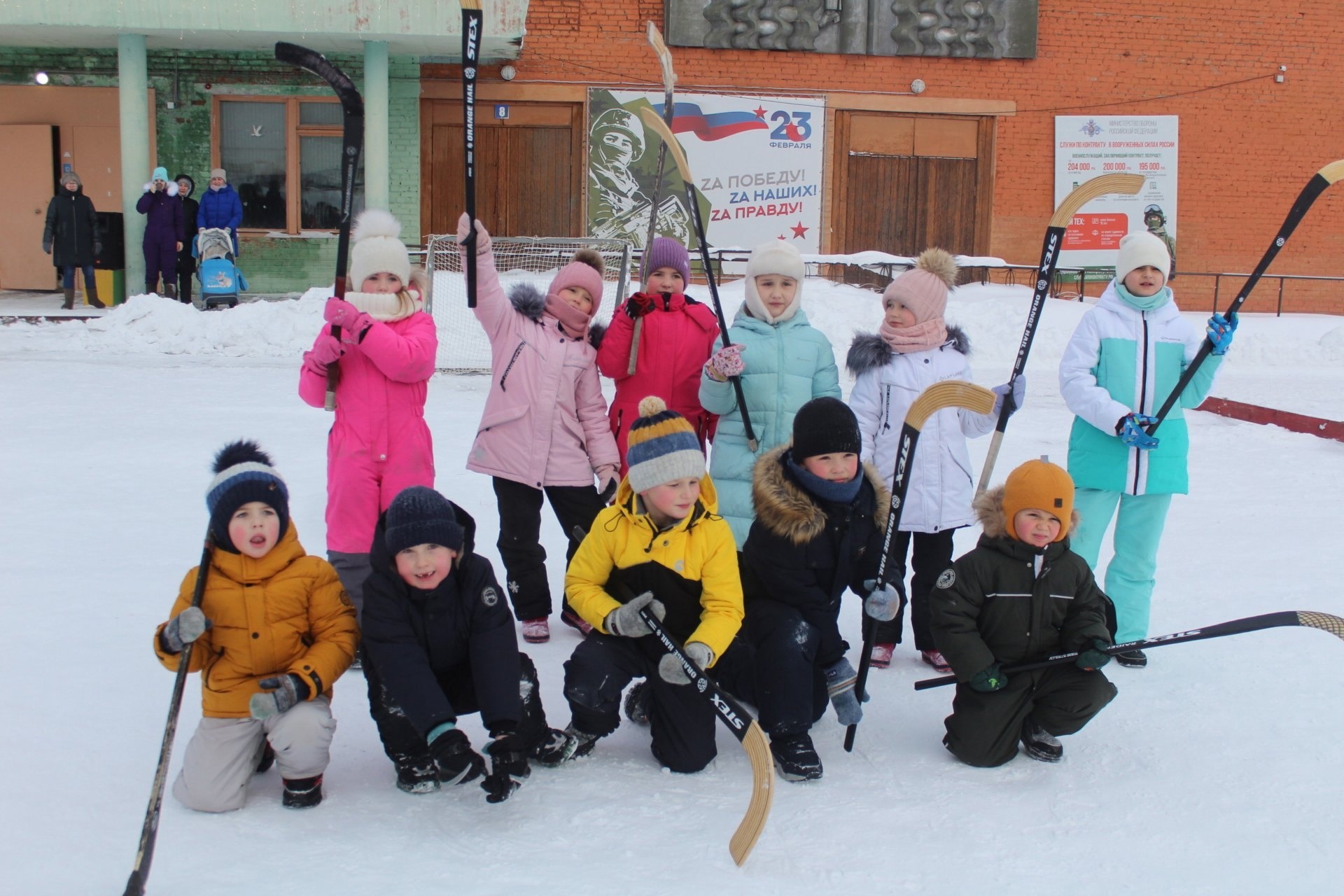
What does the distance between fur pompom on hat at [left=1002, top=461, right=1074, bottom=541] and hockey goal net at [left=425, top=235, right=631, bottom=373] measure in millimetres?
6415

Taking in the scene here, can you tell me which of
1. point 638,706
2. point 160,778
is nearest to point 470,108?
point 638,706

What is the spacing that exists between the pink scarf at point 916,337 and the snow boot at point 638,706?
1456 millimetres

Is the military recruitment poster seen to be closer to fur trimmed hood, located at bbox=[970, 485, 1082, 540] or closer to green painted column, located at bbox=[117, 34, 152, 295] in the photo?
green painted column, located at bbox=[117, 34, 152, 295]

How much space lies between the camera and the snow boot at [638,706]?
341 centimetres

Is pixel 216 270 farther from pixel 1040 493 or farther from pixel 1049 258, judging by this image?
pixel 1040 493

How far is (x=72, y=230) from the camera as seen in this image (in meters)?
12.9

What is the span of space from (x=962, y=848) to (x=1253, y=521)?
399cm

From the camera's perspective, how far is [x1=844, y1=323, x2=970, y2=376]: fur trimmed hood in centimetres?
397

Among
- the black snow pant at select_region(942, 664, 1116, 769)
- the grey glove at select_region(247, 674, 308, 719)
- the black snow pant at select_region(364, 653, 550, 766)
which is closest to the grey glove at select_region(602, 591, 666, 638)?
the black snow pant at select_region(364, 653, 550, 766)

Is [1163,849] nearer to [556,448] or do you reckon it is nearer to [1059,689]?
[1059,689]

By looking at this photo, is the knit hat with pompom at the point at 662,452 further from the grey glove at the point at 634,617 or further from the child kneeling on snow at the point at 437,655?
the child kneeling on snow at the point at 437,655

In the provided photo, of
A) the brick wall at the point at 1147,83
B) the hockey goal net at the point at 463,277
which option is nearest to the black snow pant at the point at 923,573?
the hockey goal net at the point at 463,277

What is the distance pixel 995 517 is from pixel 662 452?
38.0 inches

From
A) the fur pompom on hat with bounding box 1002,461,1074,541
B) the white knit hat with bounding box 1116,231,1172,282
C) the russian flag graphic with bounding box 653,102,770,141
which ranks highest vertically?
the russian flag graphic with bounding box 653,102,770,141
